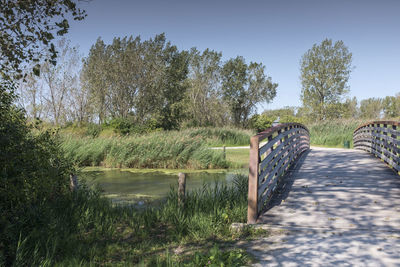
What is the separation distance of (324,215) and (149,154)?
10343 mm

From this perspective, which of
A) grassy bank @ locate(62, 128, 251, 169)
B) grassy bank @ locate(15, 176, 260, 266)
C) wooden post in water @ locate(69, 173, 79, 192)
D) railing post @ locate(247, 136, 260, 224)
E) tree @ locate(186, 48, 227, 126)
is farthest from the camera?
tree @ locate(186, 48, 227, 126)

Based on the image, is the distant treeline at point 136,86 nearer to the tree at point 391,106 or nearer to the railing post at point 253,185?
the railing post at point 253,185

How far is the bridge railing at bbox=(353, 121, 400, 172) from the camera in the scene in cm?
905

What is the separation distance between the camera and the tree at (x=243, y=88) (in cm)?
4256

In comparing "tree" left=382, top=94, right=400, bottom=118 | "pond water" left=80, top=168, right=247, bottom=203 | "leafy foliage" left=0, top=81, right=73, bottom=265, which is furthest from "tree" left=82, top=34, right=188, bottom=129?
"tree" left=382, top=94, right=400, bottom=118

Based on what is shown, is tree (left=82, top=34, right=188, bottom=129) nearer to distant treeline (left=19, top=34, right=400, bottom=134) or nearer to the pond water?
distant treeline (left=19, top=34, right=400, bottom=134)

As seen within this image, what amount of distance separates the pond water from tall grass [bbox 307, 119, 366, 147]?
1420 centimetres

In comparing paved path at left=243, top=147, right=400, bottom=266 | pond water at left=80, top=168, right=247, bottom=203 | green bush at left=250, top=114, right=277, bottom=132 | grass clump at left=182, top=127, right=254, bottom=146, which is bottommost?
pond water at left=80, top=168, right=247, bottom=203

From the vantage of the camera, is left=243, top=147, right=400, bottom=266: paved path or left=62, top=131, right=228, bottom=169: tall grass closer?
left=243, top=147, right=400, bottom=266: paved path

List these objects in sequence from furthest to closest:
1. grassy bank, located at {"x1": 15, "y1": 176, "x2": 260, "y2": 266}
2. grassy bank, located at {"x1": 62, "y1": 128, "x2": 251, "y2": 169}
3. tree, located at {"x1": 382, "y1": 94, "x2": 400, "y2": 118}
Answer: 1. tree, located at {"x1": 382, "y1": 94, "x2": 400, "y2": 118}
2. grassy bank, located at {"x1": 62, "y1": 128, "x2": 251, "y2": 169}
3. grassy bank, located at {"x1": 15, "y1": 176, "x2": 260, "y2": 266}

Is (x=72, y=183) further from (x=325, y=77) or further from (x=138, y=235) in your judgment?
(x=325, y=77)

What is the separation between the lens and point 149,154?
15211 millimetres

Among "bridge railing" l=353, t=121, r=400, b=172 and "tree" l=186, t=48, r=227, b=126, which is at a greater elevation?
"tree" l=186, t=48, r=227, b=126

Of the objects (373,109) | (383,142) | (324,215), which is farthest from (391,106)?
(324,215)
